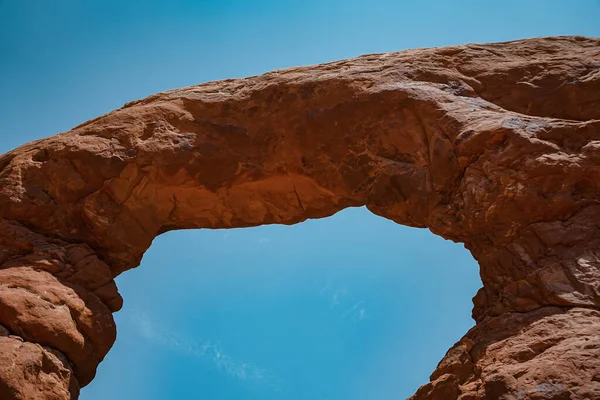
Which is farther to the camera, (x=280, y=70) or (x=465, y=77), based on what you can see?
(x=280, y=70)

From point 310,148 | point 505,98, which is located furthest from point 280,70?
point 505,98

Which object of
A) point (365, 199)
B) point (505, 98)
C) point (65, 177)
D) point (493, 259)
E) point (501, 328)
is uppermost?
point (505, 98)

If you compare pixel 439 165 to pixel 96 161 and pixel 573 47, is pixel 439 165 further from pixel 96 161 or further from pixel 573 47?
pixel 96 161

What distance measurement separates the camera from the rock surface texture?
8.20 meters

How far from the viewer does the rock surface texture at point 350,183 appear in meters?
8.20

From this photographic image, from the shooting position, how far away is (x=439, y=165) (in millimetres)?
10047

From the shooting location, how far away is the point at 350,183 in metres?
11.2

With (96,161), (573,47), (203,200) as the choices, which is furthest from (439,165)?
(96,161)

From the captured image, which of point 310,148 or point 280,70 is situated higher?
point 280,70

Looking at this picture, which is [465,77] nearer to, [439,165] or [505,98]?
[505,98]

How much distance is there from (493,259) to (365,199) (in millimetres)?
2923

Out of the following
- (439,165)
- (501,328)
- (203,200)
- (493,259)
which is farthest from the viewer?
(203,200)

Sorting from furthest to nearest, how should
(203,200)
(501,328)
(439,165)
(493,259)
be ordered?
(203,200) → (439,165) → (493,259) → (501,328)

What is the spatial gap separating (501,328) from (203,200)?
6.46 metres
